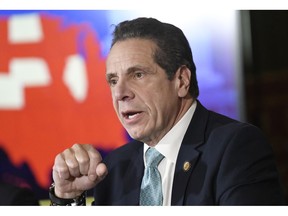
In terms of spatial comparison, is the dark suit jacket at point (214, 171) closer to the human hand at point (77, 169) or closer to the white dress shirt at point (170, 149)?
the white dress shirt at point (170, 149)

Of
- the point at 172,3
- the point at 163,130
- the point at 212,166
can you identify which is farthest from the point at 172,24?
the point at 212,166

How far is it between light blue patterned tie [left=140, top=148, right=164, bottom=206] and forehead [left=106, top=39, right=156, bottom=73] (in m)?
0.24

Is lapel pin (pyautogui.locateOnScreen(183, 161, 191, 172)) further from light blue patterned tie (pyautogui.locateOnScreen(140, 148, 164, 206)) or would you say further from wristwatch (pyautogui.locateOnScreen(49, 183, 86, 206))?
wristwatch (pyautogui.locateOnScreen(49, 183, 86, 206))

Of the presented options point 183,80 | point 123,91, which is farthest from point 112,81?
point 183,80

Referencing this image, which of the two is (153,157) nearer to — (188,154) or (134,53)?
(188,154)

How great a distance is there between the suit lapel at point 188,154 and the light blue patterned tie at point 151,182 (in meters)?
0.05

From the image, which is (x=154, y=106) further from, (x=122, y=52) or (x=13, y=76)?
(x=13, y=76)

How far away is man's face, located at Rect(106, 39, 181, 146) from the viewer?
4.15 feet

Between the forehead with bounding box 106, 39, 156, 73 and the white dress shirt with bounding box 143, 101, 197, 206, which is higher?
the forehead with bounding box 106, 39, 156, 73

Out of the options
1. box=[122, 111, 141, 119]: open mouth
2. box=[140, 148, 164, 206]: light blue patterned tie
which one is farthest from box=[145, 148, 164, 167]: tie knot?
box=[122, 111, 141, 119]: open mouth

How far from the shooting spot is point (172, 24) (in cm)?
135

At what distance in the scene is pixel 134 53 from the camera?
49.9 inches

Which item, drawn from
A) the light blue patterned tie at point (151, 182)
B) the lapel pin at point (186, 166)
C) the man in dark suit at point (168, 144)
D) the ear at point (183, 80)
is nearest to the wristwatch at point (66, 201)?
the man in dark suit at point (168, 144)

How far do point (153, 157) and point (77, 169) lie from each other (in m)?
0.24
